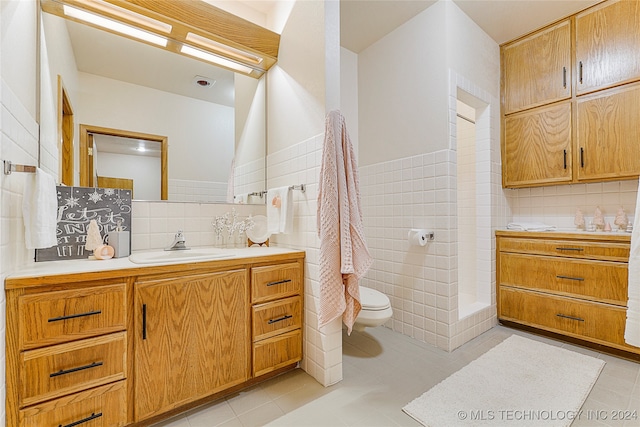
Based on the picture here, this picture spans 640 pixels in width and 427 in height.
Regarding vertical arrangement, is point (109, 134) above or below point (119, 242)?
above

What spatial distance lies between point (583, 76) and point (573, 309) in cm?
181

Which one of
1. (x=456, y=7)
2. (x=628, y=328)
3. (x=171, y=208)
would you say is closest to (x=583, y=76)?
(x=456, y=7)

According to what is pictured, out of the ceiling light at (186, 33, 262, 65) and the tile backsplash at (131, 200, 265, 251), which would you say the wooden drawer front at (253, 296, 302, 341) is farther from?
the ceiling light at (186, 33, 262, 65)

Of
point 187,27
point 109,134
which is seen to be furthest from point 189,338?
point 187,27

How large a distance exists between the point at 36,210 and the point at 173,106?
42.4 inches

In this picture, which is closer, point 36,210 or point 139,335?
point 36,210

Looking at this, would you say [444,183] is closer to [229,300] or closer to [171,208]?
[229,300]

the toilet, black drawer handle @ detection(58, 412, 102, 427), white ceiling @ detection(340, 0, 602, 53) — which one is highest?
white ceiling @ detection(340, 0, 602, 53)

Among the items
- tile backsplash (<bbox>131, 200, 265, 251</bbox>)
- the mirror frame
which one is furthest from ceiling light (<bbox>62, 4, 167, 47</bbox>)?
tile backsplash (<bbox>131, 200, 265, 251</bbox>)

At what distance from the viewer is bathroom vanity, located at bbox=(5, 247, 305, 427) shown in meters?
1.07

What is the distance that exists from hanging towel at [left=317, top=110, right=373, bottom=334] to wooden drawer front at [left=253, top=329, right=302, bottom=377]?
0.97ft

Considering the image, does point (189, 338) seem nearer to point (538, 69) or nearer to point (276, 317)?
point (276, 317)

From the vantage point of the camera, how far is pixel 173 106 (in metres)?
1.95

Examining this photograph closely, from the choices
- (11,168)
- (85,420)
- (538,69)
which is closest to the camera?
(11,168)
